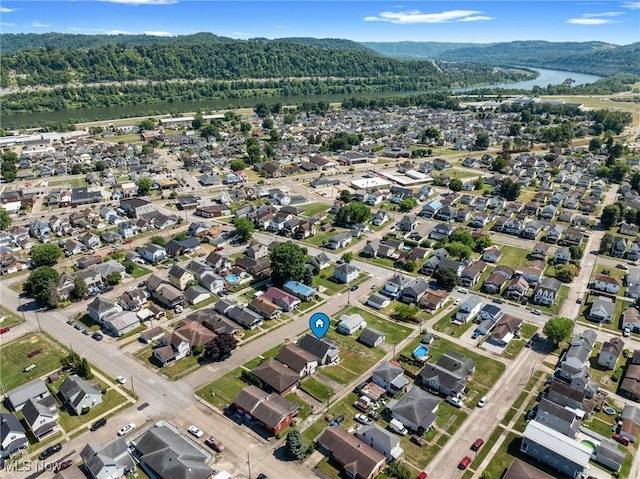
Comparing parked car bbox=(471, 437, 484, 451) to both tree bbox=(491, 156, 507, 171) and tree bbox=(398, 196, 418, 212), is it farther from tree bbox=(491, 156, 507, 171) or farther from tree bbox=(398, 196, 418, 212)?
tree bbox=(491, 156, 507, 171)

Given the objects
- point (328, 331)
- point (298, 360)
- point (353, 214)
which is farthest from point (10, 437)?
point (353, 214)

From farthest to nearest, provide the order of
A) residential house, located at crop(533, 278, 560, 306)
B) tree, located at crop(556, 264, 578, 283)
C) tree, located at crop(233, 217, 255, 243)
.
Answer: tree, located at crop(233, 217, 255, 243), tree, located at crop(556, 264, 578, 283), residential house, located at crop(533, 278, 560, 306)

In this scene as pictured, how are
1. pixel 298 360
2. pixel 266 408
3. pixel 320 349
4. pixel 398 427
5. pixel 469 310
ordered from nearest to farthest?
pixel 398 427, pixel 266 408, pixel 298 360, pixel 320 349, pixel 469 310

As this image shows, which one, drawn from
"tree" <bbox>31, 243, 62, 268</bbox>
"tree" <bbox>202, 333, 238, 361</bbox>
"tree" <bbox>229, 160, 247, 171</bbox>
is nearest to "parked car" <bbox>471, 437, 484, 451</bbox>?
"tree" <bbox>202, 333, 238, 361</bbox>

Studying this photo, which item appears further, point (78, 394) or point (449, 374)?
point (449, 374)

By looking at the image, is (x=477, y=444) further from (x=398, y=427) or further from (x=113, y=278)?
(x=113, y=278)

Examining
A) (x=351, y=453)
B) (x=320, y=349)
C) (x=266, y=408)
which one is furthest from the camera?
(x=320, y=349)

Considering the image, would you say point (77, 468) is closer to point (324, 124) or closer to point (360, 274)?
point (360, 274)
